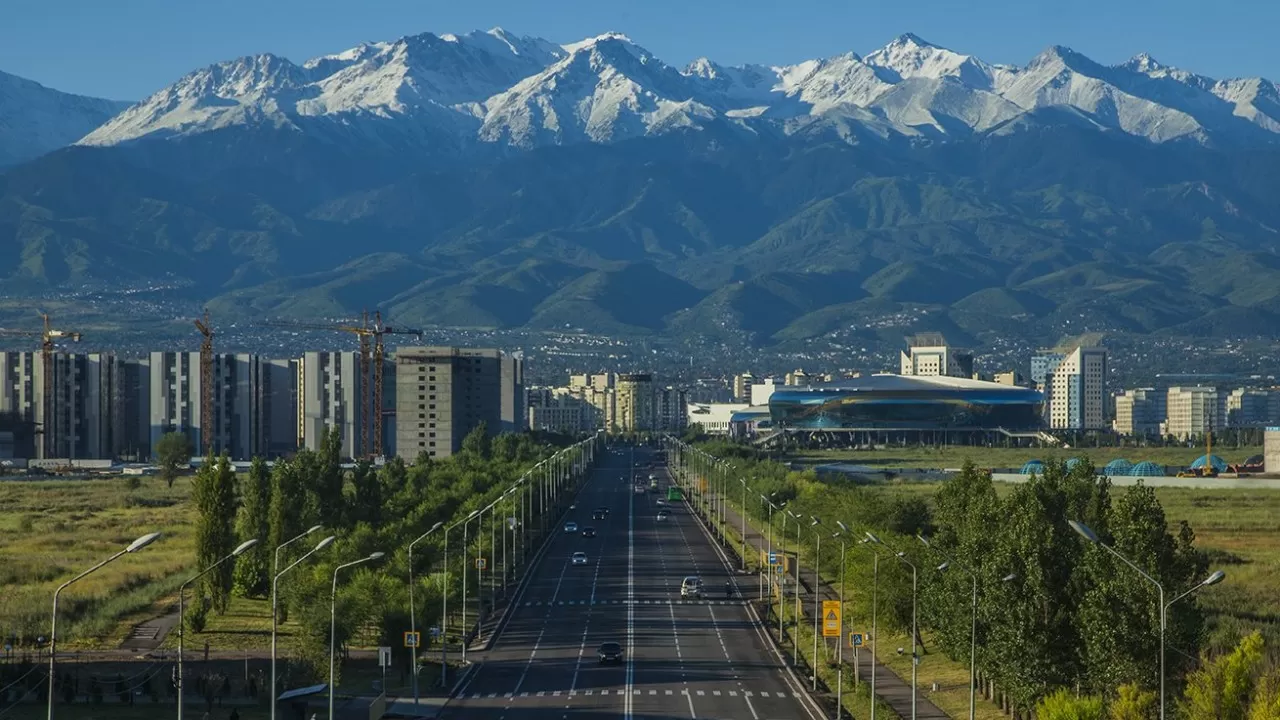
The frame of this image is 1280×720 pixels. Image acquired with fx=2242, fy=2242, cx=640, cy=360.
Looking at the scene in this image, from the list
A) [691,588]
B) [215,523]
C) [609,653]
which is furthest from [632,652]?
[691,588]

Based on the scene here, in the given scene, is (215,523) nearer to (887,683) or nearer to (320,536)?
(320,536)

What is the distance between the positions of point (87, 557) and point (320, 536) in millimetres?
18073

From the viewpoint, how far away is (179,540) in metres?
128

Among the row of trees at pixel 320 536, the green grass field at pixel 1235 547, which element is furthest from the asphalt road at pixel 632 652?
the green grass field at pixel 1235 547

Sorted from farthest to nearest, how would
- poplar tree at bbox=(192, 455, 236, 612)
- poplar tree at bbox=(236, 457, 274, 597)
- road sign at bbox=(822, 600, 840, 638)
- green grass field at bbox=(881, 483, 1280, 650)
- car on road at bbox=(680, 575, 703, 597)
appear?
car on road at bbox=(680, 575, 703, 597)
poplar tree at bbox=(236, 457, 274, 597)
poplar tree at bbox=(192, 455, 236, 612)
green grass field at bbox=(881, 483, 1280, 650)
road sign at bbox=(822, 600, 840, 638)

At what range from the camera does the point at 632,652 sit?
78562 millimetres

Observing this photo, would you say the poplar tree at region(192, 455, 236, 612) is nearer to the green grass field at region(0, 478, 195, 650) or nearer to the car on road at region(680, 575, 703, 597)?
the green grass field at region(0, 478, 195, 650)

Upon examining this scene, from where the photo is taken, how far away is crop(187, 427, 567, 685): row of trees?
7450 centimetres

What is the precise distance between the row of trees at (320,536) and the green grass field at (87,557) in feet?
13.5

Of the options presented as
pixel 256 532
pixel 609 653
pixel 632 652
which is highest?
pixel 256 532

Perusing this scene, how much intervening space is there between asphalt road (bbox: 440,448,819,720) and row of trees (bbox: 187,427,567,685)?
3.89 metres

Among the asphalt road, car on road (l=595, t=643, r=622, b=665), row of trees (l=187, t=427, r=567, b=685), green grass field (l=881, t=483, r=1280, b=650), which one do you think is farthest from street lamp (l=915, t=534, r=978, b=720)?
row of trees (l=187, t=427, r=567, b=685)

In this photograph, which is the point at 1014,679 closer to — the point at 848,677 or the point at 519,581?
the point at 848,677

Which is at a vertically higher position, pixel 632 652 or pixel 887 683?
pixel 632 652
